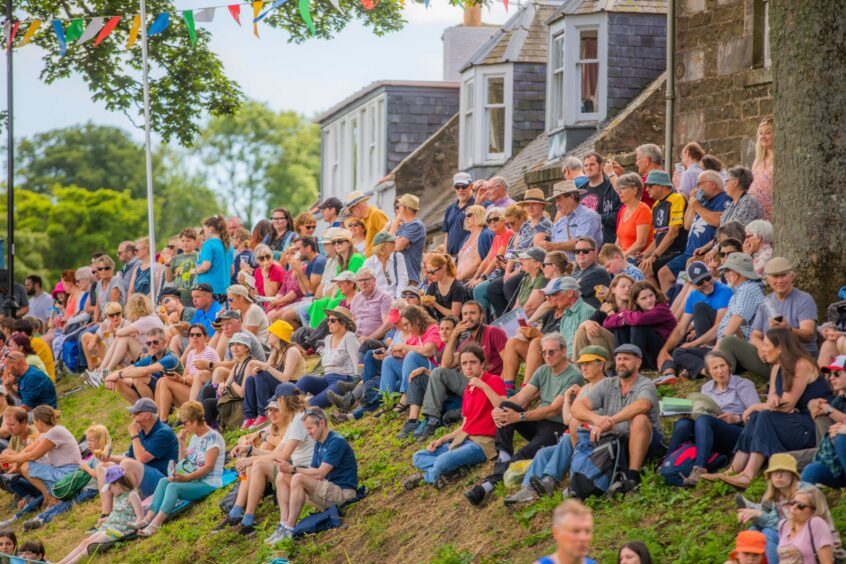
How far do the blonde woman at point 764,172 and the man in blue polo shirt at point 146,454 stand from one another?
22.4 ft

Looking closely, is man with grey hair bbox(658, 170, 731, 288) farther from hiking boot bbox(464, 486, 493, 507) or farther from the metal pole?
the metal pole

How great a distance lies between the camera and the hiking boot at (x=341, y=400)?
50.9ft

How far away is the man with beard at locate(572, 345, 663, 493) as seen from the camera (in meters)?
10.8

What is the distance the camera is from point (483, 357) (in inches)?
502

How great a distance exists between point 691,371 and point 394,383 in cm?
396

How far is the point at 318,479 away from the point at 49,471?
17.4 feet

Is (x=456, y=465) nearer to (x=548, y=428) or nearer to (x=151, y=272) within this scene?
(x=548, y=428)

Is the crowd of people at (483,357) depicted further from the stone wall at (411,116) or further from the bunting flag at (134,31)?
the stone wall at (411,116)

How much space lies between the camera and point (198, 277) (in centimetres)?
1912

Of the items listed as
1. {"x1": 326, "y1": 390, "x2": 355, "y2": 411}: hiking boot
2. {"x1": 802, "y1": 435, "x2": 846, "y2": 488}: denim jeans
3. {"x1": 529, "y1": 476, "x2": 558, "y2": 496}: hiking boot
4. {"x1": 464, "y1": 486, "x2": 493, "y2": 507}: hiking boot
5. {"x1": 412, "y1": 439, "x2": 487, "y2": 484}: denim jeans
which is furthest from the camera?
{"x1": 326, "y1": 390, "x2": 355, "y2": 411}: hiking boot

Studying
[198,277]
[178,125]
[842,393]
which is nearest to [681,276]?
[842,393]

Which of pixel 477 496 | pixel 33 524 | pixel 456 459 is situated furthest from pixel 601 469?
pixel 33 524

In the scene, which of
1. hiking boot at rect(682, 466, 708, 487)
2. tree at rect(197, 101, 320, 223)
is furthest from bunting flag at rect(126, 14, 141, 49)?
tree at rect(197, 101, 320, 223)

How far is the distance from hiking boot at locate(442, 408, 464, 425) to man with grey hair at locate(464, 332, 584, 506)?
52.4 inches
